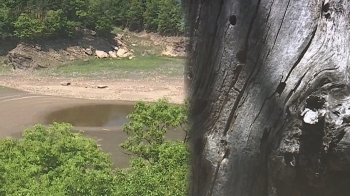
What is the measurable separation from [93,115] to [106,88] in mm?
7721

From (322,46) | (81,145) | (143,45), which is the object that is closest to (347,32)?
(322,46)

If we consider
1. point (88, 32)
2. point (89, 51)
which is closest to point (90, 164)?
point (89, 51)

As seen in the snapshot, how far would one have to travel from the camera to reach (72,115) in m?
30.1

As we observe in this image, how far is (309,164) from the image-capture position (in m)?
1.40

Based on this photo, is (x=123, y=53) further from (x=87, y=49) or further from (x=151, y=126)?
(x=151, y=126)

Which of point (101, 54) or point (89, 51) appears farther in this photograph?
point (89, 51)

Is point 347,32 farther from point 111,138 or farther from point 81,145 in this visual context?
point 111,138

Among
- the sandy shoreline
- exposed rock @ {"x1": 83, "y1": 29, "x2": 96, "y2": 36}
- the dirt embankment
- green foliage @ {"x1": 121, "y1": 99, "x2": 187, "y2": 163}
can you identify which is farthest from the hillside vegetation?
green foliage @ {"x1": 121, "y1": 99, "x2": 187, "y2": 163}

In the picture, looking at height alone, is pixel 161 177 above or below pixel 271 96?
below

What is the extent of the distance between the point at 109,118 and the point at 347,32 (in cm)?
2853

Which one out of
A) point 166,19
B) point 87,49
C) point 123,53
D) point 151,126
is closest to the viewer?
point 151,126

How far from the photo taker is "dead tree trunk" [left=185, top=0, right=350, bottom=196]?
138 cm

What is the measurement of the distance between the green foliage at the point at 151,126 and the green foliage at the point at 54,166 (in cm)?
124

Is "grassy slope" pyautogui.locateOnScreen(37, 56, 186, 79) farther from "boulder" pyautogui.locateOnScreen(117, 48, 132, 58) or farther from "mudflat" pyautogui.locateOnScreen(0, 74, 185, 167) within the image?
"boulder" pyautogui.locateOnScreen(117, 48, 132, 58)
